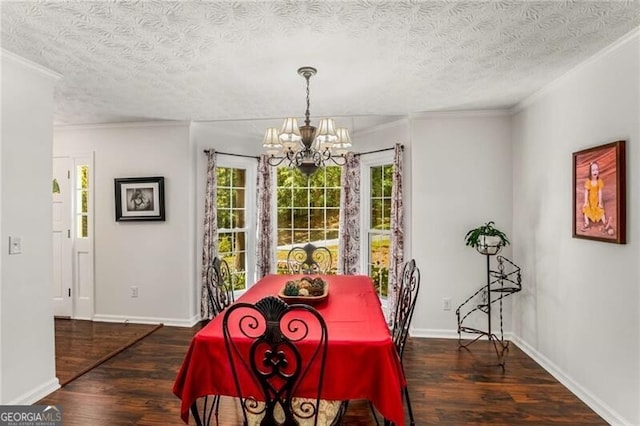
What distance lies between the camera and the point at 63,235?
459 centimetres

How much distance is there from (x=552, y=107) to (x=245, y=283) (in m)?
4.12

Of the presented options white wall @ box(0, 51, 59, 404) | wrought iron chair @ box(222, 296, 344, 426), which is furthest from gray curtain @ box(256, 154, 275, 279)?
wrought iron chair @ box(222, 296, 344, 426)

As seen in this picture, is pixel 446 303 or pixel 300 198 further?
pixel 300 198

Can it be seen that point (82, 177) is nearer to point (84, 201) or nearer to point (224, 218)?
point (84, 201)

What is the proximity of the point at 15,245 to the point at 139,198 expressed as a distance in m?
1.99

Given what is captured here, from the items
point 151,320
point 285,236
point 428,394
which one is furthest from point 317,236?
point 428,394

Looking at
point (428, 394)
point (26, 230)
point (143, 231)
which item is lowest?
point (428, 394)

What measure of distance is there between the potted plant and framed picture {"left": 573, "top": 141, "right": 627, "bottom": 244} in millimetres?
750

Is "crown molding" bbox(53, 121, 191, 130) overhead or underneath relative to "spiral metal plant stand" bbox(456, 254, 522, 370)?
overhead

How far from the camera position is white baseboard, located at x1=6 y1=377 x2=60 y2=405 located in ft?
8.22

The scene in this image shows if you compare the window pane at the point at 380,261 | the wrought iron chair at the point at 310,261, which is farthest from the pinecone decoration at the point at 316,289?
the window pane at the point at 380,261

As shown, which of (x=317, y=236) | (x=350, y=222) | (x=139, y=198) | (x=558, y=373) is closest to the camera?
(x=558, y=373)

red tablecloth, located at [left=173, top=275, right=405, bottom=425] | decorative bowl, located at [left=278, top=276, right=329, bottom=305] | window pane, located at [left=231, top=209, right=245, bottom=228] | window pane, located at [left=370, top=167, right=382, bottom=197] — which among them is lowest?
red tablecloth, located at [left=173, top=275, right=405, bottom=425]

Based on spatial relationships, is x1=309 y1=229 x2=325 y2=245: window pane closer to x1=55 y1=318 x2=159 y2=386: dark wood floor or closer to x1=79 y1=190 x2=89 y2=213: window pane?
x1=55 y1=318 x2=159 y2=386: dark wood floor
